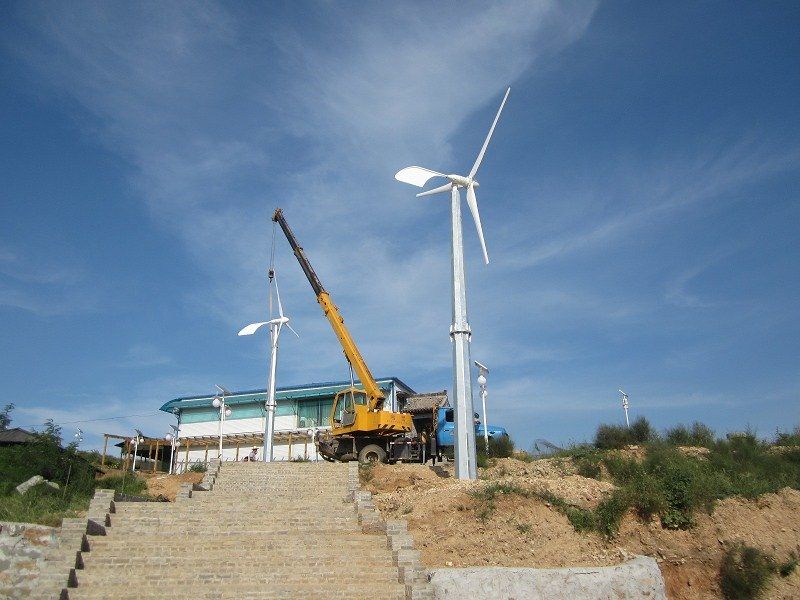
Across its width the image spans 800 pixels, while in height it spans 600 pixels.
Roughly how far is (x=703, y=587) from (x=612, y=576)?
9.43 feet

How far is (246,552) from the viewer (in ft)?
48.8

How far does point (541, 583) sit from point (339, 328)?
18.7 m

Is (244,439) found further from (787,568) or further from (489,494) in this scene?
(787,568)

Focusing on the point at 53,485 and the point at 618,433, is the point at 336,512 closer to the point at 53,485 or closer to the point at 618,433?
the point at 53,485

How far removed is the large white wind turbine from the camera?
2155 cm

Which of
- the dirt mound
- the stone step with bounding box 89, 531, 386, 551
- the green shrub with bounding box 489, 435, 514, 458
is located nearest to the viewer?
the stone step with bounding box 89, 531, 386, 551

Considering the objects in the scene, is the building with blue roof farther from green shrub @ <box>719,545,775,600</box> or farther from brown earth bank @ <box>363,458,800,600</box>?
green shrub @ <box>719,545,775,600</box>

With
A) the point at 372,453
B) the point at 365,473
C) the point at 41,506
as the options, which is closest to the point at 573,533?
the point at 365,473

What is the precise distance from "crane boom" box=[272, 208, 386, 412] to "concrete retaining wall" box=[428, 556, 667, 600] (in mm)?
15470

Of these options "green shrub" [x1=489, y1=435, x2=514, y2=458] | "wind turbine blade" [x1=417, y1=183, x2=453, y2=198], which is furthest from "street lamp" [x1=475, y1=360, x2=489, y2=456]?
"wind turbine blade" [x1=417, y1=183, x2=453, y2=198]

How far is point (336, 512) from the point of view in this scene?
18375mm

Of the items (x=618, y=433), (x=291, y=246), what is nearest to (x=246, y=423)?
(x=291, y=246)

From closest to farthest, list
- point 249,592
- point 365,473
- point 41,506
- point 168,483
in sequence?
point 249,592 < point 41,506 < point 365,473 < point 168,483

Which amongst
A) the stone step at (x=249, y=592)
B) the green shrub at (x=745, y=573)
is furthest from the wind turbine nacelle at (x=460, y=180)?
the stone step at (x=249, y=592)
